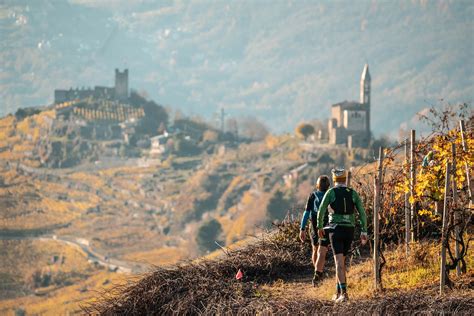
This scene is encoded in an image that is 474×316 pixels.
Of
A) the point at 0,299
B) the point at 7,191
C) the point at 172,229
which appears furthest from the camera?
the point at 7,191

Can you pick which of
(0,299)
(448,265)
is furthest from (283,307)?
(0,299)

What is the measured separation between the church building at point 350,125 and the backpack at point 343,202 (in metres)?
103

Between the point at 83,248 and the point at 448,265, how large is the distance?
91.0m

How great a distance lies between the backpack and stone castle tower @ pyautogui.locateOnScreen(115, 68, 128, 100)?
159600 mm

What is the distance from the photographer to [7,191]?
12431cm

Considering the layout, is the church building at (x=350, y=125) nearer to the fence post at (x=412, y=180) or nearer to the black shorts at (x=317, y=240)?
the fence post at (x=412, y=180)

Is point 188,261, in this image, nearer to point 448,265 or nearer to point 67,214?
point 448,265

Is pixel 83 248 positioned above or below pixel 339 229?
below

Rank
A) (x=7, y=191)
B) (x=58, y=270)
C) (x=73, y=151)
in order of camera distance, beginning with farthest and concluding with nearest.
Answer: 1. (x=73, y=151)
2. (x=7, y=191)
3. (x=58, y=270)

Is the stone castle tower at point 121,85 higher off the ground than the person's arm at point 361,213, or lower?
higher

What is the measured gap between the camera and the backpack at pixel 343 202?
35.2ft

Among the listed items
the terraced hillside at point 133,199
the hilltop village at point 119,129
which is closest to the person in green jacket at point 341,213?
the terraced hillside at point 133,199

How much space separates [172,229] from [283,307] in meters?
106

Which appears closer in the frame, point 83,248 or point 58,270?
point 58,270
